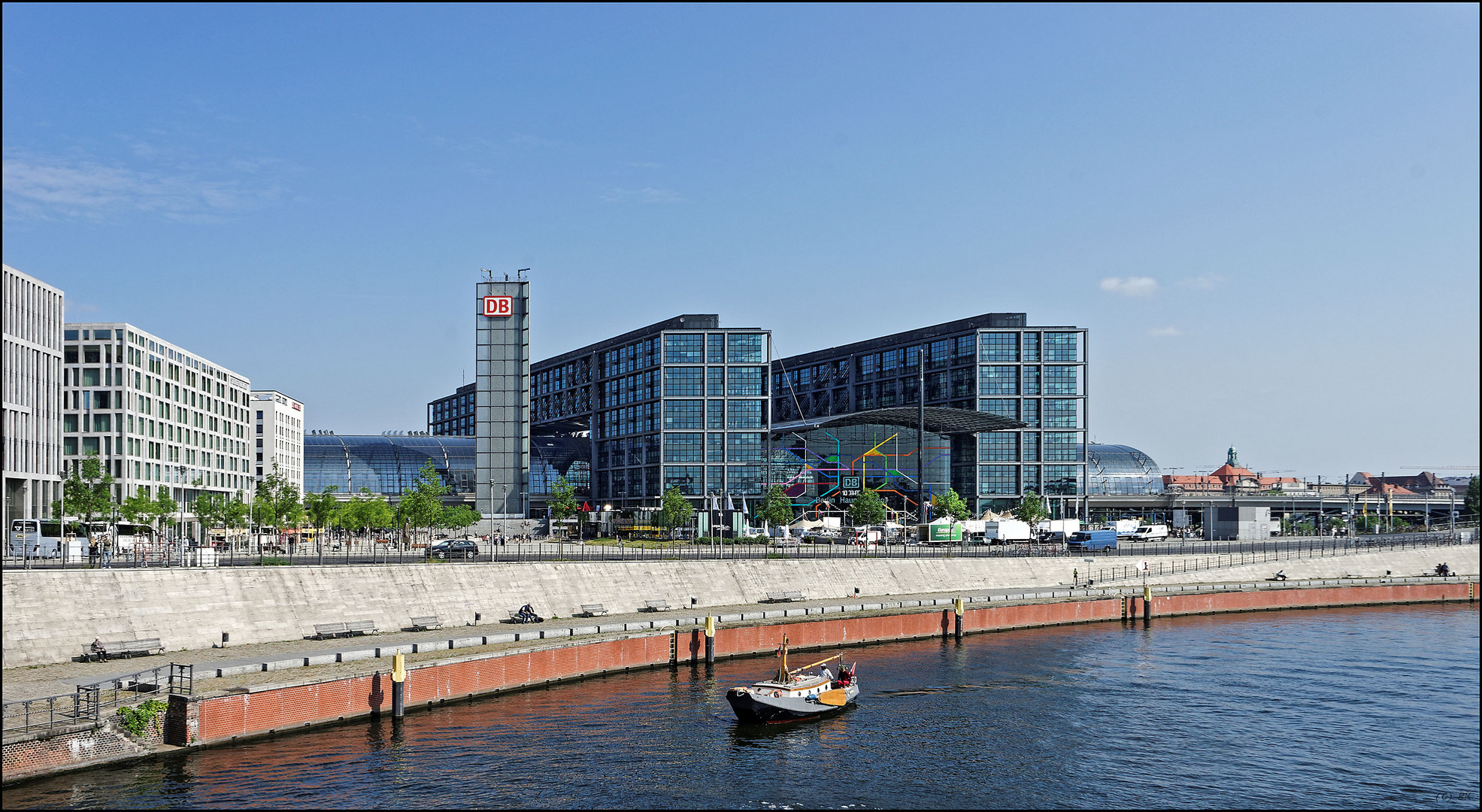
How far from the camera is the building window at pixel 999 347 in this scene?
190 metres

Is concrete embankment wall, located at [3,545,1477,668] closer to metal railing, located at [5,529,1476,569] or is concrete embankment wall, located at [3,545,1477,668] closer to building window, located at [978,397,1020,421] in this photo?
metal railing, located at [5,529,1476,569]

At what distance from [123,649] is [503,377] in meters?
88.1

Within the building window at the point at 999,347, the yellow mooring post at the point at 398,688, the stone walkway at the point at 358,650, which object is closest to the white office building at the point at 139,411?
the stone walkway at the point at 358,650

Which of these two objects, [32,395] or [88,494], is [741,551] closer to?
[88,494]

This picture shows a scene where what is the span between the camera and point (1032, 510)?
16950 cm

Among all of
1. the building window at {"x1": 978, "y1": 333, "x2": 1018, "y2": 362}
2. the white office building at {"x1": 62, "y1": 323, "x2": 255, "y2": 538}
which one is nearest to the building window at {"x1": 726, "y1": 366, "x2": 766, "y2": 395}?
the building window at {"x1": 978, "y1": 333, "x2": 1018, "y2": 362}

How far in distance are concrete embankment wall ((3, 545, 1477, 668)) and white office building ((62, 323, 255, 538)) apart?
6107 cm

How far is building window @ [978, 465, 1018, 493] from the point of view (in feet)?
A: 621

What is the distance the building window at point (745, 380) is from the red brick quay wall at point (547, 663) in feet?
290

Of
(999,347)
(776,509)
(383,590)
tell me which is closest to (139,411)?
(776,509)

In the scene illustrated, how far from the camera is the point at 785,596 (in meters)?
92.9

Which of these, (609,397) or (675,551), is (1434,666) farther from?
(609,397)

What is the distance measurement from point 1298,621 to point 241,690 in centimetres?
8479

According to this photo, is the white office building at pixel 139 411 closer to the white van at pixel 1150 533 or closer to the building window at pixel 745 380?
the building window at pixel 745 380
